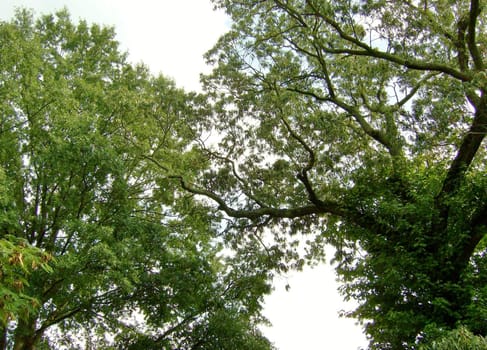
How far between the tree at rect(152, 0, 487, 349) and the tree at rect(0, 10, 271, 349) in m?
1.24

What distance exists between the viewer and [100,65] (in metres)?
12.7

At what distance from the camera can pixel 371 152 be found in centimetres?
1147

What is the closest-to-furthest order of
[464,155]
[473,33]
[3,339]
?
[473,33], [464,155], [3,339]

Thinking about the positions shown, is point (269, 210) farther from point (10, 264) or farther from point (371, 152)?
point (10, 264)

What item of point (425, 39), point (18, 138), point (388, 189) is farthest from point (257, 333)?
point (425, 39)

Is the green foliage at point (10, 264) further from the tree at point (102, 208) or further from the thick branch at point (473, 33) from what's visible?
the thick branch at point (473, 33)

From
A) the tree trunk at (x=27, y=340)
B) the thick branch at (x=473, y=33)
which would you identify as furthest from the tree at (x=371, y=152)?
the tree trunk at (x=27, y=340)

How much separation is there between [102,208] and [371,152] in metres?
7.00

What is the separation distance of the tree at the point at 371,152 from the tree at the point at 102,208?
1.24 meters

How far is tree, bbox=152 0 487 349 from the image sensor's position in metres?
9.02

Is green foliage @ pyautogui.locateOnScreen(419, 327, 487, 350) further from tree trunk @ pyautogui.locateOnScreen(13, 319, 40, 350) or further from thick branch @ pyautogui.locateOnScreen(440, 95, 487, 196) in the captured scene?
tree trunk @ pyautogui.locateOnScreen(13, 319, 40, 350)

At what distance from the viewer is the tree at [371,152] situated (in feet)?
29.6

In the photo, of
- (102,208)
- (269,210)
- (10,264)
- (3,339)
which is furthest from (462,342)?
(3,339)

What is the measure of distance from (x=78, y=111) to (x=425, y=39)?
27.2 ft
